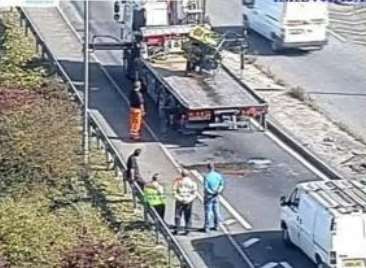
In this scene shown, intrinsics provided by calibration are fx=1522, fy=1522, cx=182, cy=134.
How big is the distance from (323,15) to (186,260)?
2186 cm

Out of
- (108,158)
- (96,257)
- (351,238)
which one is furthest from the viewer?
(108,158)

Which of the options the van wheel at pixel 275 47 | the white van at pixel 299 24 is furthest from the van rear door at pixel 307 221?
the van wheel at pixel 275 47

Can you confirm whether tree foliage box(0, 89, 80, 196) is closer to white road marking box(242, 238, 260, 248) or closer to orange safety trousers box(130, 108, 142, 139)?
orange safety trousers box(130, 108, 142, 139)

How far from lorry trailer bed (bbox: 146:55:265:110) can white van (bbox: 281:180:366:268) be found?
7.54 metres

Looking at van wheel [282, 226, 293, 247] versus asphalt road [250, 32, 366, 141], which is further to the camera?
asphalt road [250, 32, 366, 141]

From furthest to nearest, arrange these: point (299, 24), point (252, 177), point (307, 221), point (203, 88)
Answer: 1. point (299, 24)
2. point (203, 88)
3. point (252, 177)
4. point (307, 221)

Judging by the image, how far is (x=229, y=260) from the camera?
2841 centimetres

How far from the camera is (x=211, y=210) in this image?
2977 centimetres

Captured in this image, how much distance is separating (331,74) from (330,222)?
1764 centimetres

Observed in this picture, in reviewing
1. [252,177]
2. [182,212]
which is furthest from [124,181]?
[252,177]

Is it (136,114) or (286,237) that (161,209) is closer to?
(286,237)

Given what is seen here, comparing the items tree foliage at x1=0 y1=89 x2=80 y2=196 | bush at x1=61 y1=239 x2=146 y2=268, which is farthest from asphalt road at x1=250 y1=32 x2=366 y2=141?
bush at x1=61 y1=239 x2=146 y2=268

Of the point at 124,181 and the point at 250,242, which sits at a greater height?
the point at 124,181

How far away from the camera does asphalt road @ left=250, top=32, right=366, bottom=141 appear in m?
39.6
